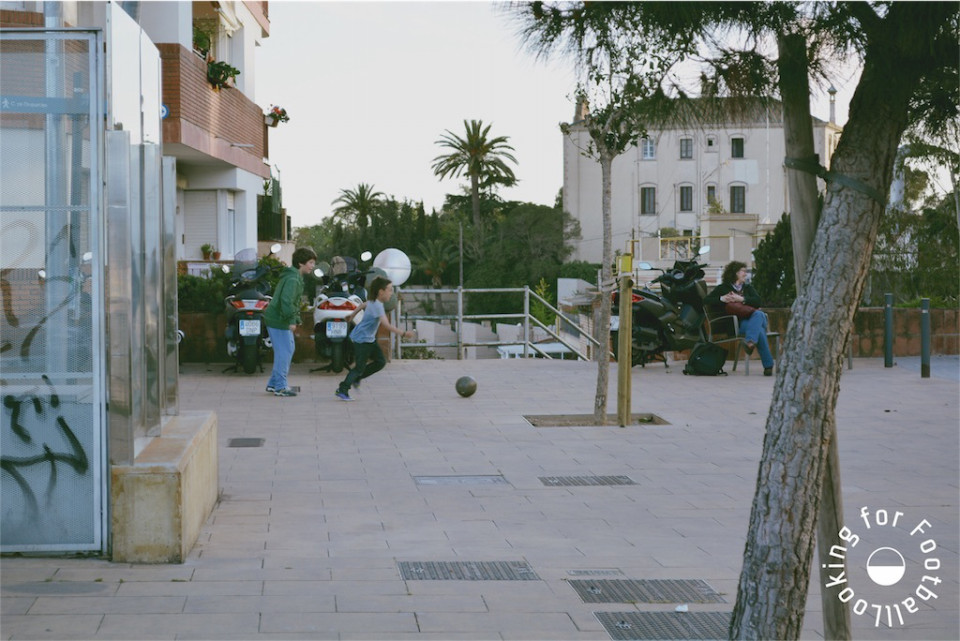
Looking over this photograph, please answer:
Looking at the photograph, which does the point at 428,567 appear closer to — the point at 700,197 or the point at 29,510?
the point at 29,510

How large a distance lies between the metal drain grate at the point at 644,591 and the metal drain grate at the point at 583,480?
113 inches

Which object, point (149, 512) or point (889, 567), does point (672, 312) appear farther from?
point (149, 512)

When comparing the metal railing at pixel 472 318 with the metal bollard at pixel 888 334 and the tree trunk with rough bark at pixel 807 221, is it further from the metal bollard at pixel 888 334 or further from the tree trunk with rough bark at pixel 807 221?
the tree trunk with rough bark at pixel 807 221

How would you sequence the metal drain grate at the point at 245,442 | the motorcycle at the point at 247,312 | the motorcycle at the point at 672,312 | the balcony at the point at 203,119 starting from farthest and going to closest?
the balcony at the point at 203,119 → the motorcycle at the point at 672,312 → the motorcycle at the point at 247,312 → the metal drain grate at the point at 245,442

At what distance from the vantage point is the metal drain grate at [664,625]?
5227 mm

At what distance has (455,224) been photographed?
80.0 m

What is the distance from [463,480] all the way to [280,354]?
5759 millimetres

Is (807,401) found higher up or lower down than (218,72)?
lower down

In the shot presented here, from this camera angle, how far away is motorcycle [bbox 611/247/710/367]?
17.6m

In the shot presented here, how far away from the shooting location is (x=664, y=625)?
5.39m

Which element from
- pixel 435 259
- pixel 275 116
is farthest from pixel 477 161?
pixel 275 116

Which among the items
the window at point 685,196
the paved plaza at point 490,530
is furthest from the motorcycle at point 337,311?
the window at point 685,196

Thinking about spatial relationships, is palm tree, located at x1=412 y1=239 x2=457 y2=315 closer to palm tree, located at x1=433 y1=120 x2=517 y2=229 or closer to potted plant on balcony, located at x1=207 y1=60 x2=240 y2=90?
palm tree, located at x1=433 y1=120 x2=517 y2=229

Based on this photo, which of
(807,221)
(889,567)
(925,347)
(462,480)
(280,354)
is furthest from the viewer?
(925,347)
